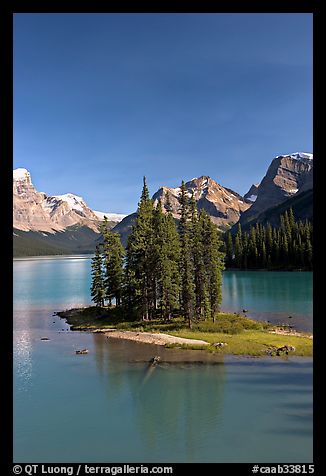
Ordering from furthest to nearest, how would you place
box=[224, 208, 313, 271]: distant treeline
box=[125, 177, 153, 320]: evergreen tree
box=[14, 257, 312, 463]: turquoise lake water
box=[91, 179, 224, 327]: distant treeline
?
box=[224, 208, 313, 271]: distant treeline, box=[125, 177, 153, 320]: evergreen tree, box=[91, 179, 224, 327]: distant treeline, box=[14, 257, 312, 463]: turquoise lake water

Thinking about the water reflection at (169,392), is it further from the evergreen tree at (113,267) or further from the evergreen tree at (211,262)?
the evergreen tree at (113,267)

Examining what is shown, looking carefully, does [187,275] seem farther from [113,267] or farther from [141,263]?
[113,267]

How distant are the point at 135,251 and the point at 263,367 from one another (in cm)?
3618

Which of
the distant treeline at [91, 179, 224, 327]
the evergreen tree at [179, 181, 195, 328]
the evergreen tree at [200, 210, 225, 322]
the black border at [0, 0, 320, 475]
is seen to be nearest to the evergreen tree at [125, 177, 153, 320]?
the distant treeline at [91, 179, 224, 327]

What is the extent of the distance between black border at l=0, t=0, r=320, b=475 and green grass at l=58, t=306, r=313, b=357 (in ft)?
121

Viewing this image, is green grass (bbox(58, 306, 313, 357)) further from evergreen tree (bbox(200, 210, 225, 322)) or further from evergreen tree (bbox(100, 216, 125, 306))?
evergreen tree (bbox(100, 216, 125, 306))

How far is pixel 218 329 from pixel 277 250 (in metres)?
124

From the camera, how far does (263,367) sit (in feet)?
135

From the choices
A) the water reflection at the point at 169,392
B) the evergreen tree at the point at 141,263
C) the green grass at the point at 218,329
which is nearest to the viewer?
the water reflection at the point at 169,392

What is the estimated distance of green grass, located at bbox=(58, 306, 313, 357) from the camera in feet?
159
